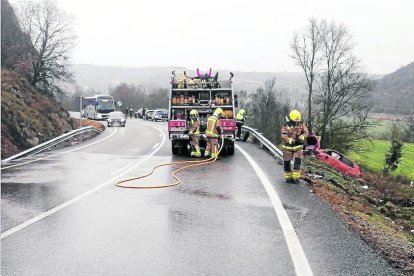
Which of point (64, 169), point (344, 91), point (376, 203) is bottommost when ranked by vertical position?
point (376, 203)

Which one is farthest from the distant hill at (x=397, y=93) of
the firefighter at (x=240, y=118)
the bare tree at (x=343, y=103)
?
the firefighter at (x=240, y=118)

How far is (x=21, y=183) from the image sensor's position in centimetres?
1062

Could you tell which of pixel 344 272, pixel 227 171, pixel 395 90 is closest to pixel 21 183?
pixel 227 171

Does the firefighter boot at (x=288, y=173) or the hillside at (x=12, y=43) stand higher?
the hillside at (x=12, y=43)

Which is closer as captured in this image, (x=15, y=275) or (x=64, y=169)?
(x=15, y=275)

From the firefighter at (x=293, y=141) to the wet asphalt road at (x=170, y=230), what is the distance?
0.46 m

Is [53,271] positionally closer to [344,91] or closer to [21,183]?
[21,183]

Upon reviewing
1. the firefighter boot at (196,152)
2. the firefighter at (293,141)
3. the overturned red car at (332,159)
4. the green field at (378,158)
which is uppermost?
the firefighter at (293,141)

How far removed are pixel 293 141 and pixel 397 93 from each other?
398 ft

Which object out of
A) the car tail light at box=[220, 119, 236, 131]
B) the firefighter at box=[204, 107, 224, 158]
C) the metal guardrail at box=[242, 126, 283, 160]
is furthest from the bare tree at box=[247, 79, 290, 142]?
the firefighter at box=[204, 107, 224, 158]

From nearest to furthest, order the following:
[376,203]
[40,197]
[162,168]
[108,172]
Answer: [40,197], [108,172], [162,168], [376,203]

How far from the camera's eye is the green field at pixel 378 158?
44.9 meters

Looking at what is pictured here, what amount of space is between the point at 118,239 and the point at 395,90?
5136 inches

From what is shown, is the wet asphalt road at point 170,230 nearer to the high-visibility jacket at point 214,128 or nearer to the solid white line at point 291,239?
the solid white line at point 291,239
